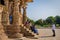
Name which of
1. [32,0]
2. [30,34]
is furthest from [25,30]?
[32,0]

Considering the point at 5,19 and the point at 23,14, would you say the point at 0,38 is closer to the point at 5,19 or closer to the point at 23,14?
the point at 5,19

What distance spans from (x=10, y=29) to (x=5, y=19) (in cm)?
148

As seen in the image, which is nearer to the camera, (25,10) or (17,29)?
(17,29)

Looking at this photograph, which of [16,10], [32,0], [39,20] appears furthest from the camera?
[39,20]

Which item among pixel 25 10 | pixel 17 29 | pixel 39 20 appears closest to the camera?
pixel 17 29

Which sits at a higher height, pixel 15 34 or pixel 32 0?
pixel 32 0

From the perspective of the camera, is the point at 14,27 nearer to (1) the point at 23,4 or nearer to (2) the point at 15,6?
(2) the point at 15,6

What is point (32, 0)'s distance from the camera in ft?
79.3

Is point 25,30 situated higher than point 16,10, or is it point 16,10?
point 16,10

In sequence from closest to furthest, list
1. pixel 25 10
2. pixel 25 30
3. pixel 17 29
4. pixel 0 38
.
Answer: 1. pixel 0 38
2. pixel 17 29
3. pixel 25 30
4. pixel 25 10

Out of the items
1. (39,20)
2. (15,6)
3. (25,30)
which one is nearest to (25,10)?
(25,30)

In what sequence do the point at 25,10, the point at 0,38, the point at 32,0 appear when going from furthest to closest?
the point at 25,10, the point at 32,0, the point at 0,38

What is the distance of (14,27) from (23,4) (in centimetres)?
1017

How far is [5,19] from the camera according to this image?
16.3 metres
